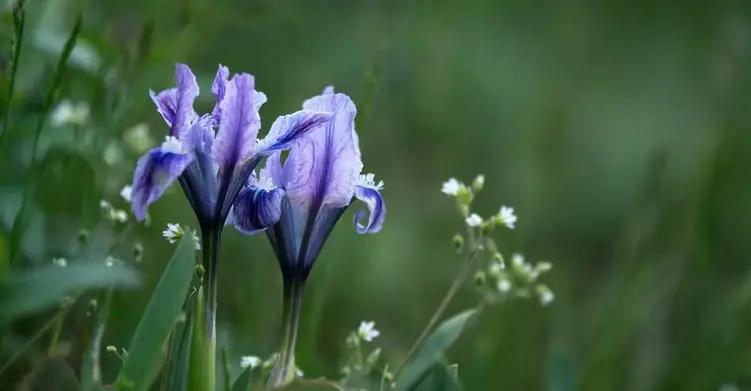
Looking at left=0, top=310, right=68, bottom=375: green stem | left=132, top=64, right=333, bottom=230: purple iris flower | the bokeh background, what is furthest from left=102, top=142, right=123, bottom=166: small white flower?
left=132, top=64, right=333, bottom=230: purple iris flower

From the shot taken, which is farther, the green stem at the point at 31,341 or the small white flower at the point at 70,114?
the small white flower at the point at 70,114

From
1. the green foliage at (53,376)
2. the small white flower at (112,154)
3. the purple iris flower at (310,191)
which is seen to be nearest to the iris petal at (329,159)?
the purple iris flower at (310,191)

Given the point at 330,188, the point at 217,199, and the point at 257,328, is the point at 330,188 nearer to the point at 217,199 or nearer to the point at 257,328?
the point at 217,199

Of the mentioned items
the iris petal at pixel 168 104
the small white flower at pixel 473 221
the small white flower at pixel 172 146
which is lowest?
the small white flower at pixel 172 146

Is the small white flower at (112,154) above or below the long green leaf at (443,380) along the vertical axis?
above

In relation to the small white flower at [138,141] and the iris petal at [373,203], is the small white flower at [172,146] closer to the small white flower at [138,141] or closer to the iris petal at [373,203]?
the iris petal at [373,203]
